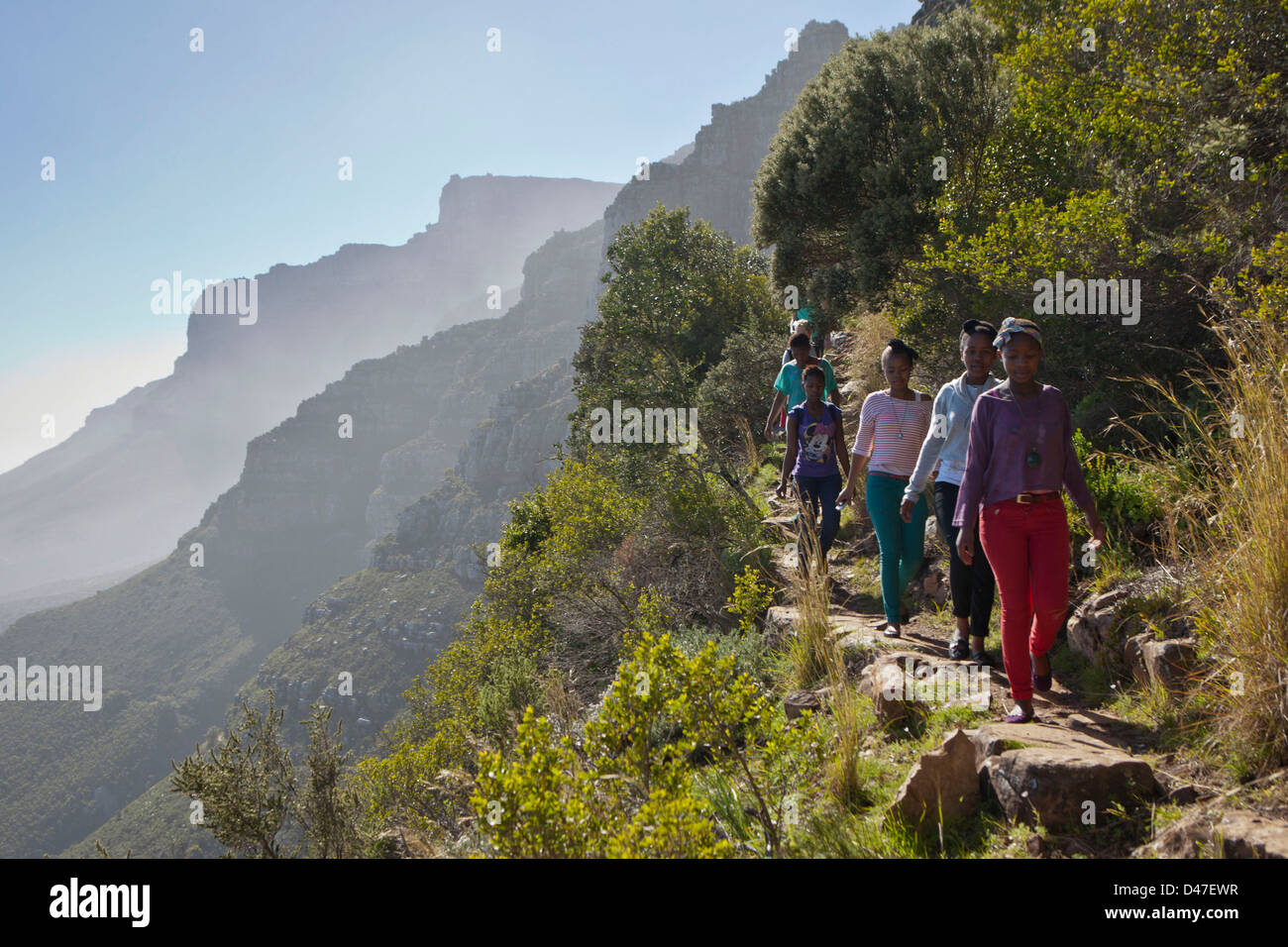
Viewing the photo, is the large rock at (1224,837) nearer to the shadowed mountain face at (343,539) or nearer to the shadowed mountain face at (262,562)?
the shadowed mountain face at (343,539)

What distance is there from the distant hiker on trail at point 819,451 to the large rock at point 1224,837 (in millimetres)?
3501

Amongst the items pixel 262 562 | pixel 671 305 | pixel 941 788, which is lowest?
pixel 262 562

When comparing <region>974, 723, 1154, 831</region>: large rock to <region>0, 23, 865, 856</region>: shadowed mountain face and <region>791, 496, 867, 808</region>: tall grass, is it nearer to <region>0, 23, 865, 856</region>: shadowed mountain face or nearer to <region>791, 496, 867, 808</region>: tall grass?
<region>791, 496, 867, 808</region>: tall grass

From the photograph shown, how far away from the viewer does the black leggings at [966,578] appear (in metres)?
4.20

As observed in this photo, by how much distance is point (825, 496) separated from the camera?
19.2 ft

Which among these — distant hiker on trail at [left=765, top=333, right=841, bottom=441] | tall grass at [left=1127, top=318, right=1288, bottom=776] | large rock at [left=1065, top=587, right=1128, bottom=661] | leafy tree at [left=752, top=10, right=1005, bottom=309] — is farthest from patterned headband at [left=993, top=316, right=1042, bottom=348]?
leafy tree at [left=752, top=10, right=1005, bottom=309]

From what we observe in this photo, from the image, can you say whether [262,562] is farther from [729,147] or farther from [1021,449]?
[1021,449]

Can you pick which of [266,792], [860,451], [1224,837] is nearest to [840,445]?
[860,451]

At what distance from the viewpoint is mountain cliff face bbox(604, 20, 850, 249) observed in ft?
360

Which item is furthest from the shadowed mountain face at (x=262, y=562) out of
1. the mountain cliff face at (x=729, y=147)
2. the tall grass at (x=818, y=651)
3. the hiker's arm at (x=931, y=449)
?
the hiker's arm at (x=931, y=449)

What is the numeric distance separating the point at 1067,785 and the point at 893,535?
2556 millimetres

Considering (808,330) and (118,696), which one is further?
(118,696)

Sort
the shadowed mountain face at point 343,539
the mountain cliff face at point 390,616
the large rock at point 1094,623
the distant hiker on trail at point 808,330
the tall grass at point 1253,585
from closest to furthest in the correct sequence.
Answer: the tall grass at point 1253,585, the large rock at point 1094,623, the distant hiker on trail at point 808,330, the mountain cliff face at point 390,616, the shadowed mountain face at point 343,539
